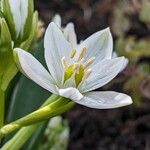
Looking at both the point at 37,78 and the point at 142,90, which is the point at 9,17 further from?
the point at 142,90

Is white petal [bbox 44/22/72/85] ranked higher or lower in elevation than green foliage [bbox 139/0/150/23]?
higher

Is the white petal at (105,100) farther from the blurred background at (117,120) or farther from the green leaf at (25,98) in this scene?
the blurred background at (117,120)

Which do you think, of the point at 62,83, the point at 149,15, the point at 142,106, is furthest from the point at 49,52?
the point at 142,106

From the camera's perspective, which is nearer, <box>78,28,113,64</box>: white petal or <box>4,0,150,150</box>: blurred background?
<box>78,28,113,64</box>: white petal

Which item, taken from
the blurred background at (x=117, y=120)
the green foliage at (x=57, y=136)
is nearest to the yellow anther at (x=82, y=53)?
the green foliage at (x=57, y=136)

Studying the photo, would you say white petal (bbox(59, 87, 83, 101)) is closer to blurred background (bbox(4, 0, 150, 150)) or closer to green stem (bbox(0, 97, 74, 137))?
green stem (bbox(0, 97, 74, 137))

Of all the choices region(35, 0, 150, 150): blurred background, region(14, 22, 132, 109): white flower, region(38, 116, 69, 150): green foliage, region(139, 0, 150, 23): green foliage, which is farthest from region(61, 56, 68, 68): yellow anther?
region(35, 0, 150, 150): blurred background
